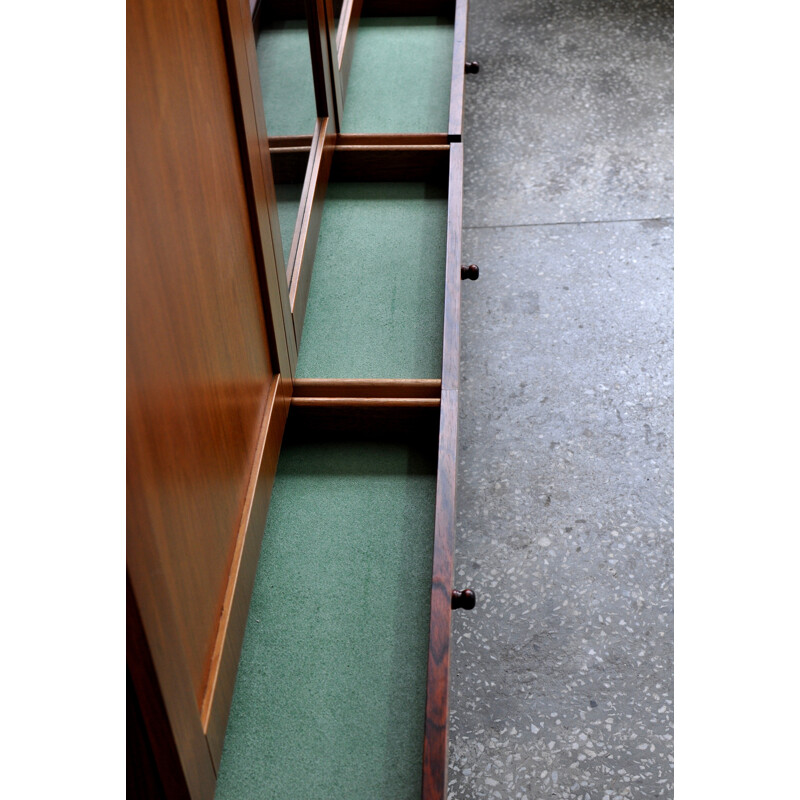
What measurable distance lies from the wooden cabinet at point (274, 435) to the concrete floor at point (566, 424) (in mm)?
461

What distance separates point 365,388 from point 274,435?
228 mm

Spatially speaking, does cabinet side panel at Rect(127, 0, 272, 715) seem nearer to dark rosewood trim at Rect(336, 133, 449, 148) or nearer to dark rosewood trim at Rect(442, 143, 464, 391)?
dark rosewood trim at Rect(442, 143, 464, 391)

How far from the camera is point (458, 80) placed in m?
2.53

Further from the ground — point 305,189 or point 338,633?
point 305,189

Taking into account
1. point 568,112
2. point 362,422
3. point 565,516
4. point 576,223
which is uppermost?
point 362,422

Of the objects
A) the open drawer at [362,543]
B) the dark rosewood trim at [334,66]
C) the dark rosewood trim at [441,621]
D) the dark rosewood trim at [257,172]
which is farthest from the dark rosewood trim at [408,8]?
the dark rosewood trim at [441,621]

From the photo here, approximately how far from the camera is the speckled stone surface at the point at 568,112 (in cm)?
305

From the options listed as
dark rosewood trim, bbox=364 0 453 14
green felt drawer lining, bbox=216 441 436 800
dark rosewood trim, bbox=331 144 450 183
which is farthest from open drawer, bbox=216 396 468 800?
dark rosewood trim, bbox=364 0 453 14

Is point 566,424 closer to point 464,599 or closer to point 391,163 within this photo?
point 391,163

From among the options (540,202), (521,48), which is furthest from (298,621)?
(521,48)

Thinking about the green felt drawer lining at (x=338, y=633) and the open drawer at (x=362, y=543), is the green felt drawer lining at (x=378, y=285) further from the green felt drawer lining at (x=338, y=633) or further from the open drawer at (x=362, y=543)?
the green felt drawer lining at (x=338, y=633)

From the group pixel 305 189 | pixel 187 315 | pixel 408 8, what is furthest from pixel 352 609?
pixel 408 8

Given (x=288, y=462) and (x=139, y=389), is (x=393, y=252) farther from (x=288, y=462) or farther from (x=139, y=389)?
(x=139, y=389)

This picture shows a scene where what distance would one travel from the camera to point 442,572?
1.37 meters
